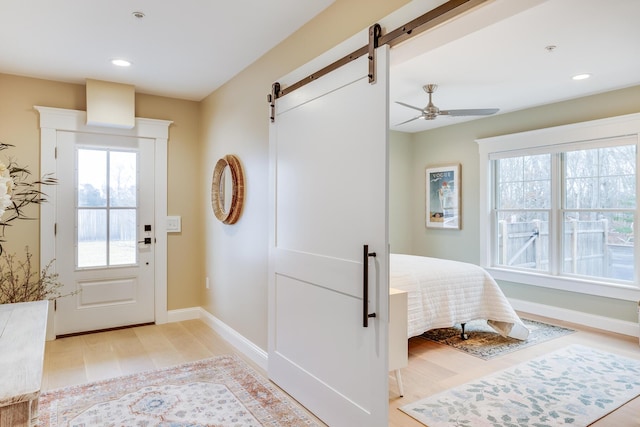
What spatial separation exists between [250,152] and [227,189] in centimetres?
61

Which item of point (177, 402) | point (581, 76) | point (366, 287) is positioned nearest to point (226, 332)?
point (177, 402)

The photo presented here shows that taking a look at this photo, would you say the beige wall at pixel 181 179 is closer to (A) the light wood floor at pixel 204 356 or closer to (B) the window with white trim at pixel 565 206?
(A) the light wood floor at pixel 204 356

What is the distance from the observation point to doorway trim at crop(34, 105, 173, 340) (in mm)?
3775

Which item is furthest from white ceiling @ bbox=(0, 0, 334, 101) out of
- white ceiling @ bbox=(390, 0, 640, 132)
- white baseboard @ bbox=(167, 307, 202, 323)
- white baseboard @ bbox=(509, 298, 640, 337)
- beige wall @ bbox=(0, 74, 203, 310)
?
white baseboard @ bbox=(509, 298, 640, 337)

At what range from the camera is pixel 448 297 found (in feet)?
11.8

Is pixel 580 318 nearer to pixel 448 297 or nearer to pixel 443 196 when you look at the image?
pixel 448 297

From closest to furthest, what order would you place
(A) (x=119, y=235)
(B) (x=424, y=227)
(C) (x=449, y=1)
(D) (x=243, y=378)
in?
(C) (x=449, y=1) → (D) (x=243, y=378) → (A) (x=119, y=235) → (B) (x=424, y=227)

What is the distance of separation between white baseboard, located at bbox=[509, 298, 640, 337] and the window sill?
9.8 inches

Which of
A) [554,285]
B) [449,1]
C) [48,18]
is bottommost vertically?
[554,285]

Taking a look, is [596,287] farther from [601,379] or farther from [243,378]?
[243,378]

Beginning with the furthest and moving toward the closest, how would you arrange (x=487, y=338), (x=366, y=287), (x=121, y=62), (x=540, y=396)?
(x=487, y=338) < (x=121, y=62) < (x=540, y=396) < (x=366, y=287)

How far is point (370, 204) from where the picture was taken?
1.96m

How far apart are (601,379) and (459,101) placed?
10.4 feet

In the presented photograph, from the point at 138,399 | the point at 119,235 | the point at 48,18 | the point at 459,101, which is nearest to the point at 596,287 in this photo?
the point at 459,101
